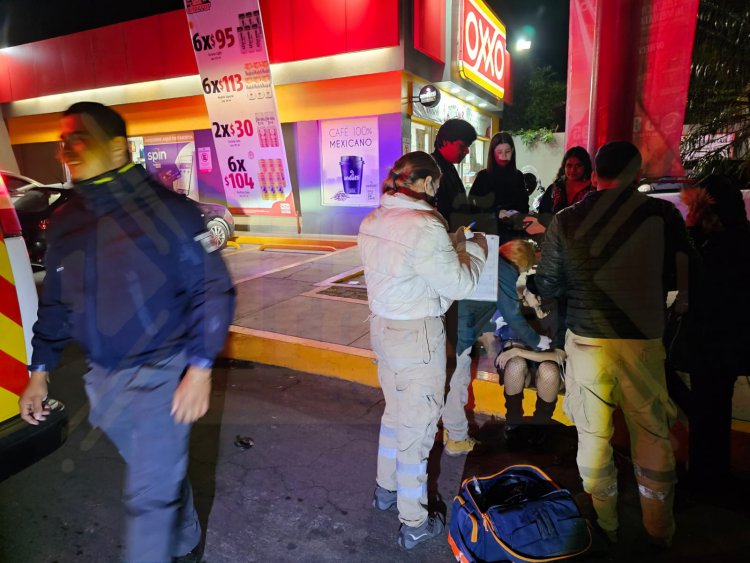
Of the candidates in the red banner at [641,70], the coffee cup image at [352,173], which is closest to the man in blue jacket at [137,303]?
the red banner at [641,70]

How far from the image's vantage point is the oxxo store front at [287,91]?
10.2m

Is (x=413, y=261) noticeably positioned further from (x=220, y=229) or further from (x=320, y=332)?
(x=220, y=229)

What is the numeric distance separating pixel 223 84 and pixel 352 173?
3.73 meters

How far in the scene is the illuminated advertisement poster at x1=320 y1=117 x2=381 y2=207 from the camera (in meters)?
11.8

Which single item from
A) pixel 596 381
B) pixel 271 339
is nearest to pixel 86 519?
pixel 271 339

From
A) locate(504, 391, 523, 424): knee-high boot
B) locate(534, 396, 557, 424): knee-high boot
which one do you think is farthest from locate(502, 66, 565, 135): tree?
locate(504, 391, 523, 424): knee-high boot

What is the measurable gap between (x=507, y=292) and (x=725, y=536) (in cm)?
166

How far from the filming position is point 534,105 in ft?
73.2

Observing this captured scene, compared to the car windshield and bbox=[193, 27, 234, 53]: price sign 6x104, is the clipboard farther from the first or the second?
bbox=[193, 27, 234, 53]: price sign 6x104

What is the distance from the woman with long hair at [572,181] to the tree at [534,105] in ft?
64.1

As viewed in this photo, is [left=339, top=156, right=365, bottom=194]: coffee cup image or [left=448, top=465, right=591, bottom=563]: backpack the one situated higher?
[left=339, top=156, right=365, bottom=194]: coffee cup image

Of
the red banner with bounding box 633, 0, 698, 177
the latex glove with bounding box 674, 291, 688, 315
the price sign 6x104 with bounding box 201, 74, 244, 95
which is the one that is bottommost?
the latex glove with bounding box 674, 291, 688, 315

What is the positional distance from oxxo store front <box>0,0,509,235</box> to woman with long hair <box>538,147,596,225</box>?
6285 millimetres

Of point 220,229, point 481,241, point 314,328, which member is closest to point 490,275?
point 481,241
